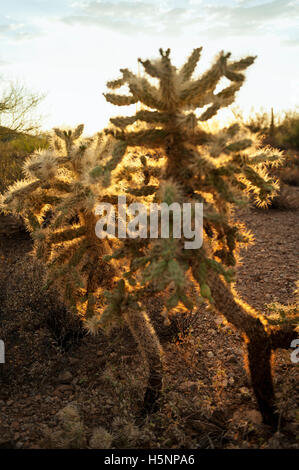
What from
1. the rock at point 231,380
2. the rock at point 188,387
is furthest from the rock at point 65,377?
the rock at point 231,380

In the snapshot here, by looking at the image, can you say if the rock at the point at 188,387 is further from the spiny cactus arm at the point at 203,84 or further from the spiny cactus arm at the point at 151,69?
the spiny cactus arm at the point at 151,69

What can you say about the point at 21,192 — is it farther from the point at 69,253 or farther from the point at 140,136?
the point at 140,136

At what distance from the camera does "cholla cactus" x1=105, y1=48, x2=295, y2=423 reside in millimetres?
2098

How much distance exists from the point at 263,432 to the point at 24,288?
117 inches

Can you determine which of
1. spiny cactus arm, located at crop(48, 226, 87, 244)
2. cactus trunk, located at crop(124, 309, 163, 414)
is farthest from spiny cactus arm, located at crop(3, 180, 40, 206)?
cactus trunk, located at crop(124, 309, 163, 414)

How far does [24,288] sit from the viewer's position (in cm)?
461

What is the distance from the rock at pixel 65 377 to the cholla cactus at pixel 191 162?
1399mm

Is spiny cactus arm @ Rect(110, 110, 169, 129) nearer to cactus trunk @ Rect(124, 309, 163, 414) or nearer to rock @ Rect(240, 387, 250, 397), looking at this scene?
cactus trunk @ Rect(124, 309, 163, 414)

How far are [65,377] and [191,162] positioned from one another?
222cm

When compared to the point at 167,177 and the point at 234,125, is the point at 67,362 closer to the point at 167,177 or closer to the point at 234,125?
the point at 167,177

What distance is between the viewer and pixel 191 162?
228 cm

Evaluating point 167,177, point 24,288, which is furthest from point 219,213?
point 24,288

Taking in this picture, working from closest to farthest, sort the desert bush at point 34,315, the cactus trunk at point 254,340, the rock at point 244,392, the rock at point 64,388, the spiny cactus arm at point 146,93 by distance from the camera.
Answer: the spiny cactus arm at point 146,93 < the cactus trunk at point 254,340 < the rock at point 244,392 < the rock at point 64,388 < the desert bush at point 34,315

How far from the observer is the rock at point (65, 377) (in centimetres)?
346
